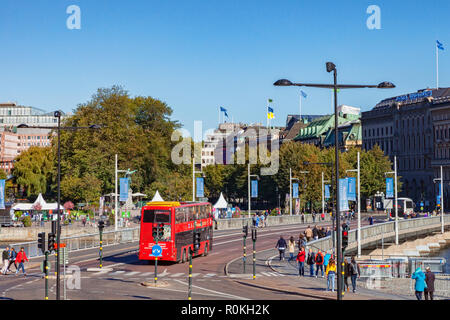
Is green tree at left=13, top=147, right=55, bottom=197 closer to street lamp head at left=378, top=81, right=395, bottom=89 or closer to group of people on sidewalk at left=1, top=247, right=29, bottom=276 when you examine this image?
group of people on sidewalk at left=1, top=247, right=29, bottom=276

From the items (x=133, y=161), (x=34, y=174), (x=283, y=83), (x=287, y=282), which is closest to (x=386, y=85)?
(x=283, y=83)

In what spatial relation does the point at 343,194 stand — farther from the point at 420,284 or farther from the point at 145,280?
the point at 420,284

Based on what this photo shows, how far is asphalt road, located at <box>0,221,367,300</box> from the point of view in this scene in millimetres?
30750

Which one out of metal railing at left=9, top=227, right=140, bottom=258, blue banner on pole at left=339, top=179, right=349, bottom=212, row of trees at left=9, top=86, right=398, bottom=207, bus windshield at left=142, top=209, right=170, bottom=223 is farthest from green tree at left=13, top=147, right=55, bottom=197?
bus windshield at left=142, top=209, right=170, bottom=223

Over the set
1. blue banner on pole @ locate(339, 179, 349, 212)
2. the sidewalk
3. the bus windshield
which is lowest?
the sidewalk

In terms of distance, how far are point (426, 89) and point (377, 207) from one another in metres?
36.5

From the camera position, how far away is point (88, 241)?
57531mm

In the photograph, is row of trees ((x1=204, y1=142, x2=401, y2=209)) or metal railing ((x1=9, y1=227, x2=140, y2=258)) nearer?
metal railing ((x1=9, y1=227, x2=140, y2=258))

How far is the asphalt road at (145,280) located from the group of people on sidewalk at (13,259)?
2.31ft

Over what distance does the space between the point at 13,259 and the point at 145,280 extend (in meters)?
9.54

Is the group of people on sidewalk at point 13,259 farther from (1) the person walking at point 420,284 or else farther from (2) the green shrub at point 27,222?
(2) the green shrub at point 27,222

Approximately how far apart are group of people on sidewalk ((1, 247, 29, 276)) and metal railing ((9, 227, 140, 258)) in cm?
339

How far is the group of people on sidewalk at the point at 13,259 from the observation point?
39656mm
